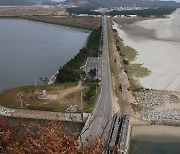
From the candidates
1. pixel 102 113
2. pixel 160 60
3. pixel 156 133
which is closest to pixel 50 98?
pixel 102 113

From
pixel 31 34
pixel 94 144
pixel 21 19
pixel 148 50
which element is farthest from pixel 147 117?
pixel 21 19

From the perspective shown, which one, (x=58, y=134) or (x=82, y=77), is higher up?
(x=58, y=134)

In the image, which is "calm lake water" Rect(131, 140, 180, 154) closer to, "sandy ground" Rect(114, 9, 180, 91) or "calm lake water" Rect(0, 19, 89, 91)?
"sandy ground" Rect(114, 9, 180, 91)

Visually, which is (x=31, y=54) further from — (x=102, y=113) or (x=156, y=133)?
(x=156, y=133)

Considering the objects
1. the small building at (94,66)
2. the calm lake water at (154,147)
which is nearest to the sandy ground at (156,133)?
the calm lake water at (154,147)

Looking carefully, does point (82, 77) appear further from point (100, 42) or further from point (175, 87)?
point (100, 42)

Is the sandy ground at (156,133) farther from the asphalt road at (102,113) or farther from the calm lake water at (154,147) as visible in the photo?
the asphalt road at (102,113)

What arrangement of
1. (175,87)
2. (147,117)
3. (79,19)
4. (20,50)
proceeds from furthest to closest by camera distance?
1. (79,19)
2. (20,50)
3. (175,87)
4. (147,117)
